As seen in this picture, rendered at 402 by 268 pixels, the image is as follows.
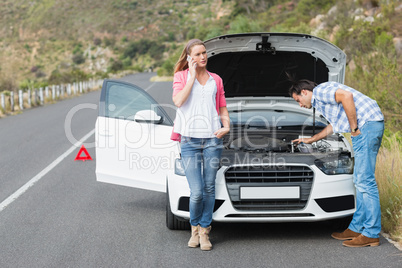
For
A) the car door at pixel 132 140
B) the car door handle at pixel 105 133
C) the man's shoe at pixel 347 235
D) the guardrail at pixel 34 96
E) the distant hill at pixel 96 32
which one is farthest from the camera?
the distant hill at pixel 96 32

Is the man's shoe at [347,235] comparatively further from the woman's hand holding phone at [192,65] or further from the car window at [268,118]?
the woman's hand holding phone at [192,65]

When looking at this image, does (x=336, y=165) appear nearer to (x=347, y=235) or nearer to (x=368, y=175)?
(x=368, y=175)

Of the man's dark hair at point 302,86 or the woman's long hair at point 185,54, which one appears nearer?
the woman's long hair at point 185,54

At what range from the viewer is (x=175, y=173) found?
5418 mm

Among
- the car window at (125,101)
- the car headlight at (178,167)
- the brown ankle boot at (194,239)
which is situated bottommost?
the brown ankle boot at (194,239)

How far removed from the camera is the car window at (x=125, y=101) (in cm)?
612

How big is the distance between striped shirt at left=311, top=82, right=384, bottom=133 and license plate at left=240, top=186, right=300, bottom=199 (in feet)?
2.32

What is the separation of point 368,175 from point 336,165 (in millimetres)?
322

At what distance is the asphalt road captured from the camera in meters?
4.86

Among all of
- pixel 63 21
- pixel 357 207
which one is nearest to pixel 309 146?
pixel 357 207

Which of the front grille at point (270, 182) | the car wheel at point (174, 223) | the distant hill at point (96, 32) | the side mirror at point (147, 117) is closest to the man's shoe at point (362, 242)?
the front grille at point (270, 182)

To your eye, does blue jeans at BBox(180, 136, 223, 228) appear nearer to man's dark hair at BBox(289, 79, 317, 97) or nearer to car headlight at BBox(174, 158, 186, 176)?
car headlight at BBox(174, 158, 186, 176)

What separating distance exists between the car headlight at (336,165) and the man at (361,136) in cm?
14

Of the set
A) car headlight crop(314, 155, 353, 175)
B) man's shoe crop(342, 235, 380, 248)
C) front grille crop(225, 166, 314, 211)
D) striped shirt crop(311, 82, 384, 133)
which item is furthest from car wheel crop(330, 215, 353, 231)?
striped shirt crop(311, 82, 384, 133)
